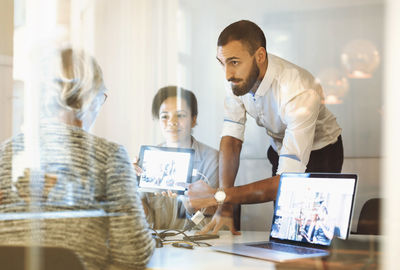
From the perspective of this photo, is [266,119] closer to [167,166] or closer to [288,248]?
[167,166]

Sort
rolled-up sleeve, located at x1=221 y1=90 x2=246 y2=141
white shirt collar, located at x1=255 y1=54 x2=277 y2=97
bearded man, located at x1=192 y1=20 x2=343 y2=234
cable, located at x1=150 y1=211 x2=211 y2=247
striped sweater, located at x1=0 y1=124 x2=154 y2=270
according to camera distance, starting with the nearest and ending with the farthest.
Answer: striped sweater, located at x1=0 y1=124 x2=154 y2=270, cable, located at x1=150 y1=211 x2=211 y2=247, bearded man, located at x1=192 y1=20 x2=343 y2=234, white shirt collar, located at x1=255 y1=54 x2=277 y2=97, rolled-up sleeve, located at x1=221 y1=90 x2=246 y2=141

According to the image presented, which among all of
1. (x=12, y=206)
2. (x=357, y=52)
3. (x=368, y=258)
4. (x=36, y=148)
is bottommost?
(x=368, y=258)

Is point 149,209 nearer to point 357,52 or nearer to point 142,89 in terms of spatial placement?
point 142,89

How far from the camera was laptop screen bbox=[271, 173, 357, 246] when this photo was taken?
180cm

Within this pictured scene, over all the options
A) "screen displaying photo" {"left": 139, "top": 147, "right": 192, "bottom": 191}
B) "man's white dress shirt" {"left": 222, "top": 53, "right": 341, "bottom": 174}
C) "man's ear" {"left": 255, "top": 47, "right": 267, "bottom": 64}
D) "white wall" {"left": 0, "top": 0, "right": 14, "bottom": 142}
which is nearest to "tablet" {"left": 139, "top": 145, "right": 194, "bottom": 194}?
"screen displaying photo" {"left": 139, "top": 147, "right": 192, "bottom": 191}

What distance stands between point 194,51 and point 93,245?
1162mm

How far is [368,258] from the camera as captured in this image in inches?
59.9

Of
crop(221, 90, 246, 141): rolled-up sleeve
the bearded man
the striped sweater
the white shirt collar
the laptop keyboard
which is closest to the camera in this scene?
the striped sweater

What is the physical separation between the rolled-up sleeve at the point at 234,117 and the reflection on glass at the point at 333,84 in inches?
16.3

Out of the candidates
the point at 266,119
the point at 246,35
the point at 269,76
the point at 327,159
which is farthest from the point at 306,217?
the point at 246,35

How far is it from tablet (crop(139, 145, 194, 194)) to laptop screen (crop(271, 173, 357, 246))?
52cm

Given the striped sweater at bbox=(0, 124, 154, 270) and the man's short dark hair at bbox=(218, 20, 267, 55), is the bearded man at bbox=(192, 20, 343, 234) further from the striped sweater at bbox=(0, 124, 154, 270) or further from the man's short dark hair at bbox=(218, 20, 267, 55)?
the striped sweater at bbox=(0, 124, 154, 270)

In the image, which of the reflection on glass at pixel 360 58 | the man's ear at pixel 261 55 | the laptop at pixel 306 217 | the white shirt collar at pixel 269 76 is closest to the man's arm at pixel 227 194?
the laptop at pixel 306 217

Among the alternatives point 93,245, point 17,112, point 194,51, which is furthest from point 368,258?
point 17,112
